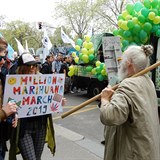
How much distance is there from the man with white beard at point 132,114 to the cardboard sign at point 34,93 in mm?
1100

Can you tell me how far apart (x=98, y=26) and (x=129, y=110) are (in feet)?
108

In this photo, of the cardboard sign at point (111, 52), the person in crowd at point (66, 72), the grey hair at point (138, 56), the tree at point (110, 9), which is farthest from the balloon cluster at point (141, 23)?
the tree at point (110, 9)

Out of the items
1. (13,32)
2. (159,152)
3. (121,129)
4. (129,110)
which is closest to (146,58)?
(129,110)

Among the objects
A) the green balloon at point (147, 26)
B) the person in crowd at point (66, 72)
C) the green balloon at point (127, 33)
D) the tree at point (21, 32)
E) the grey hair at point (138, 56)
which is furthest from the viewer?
the tree at point (21, 32)

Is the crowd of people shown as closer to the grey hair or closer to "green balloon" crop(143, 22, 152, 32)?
the grey hair

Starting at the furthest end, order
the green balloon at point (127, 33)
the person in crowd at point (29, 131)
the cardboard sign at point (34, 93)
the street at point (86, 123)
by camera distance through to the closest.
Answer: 1. the green balloon at point (127, 33)
2. the street at point (86, 123)
3. the person in crowd at point (29, 131)
4. the cardboard sign at point (34, 93)

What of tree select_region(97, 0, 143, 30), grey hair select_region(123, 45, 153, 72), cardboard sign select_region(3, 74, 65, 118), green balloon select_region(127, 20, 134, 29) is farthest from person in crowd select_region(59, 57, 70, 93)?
tree select_region(97, 0, 143, 30)

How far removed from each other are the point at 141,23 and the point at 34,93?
515 centimetres

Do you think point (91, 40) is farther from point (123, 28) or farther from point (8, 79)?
point (8, 79)

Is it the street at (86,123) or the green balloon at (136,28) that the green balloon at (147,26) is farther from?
the street at (86,123)

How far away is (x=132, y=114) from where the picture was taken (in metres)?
1.95

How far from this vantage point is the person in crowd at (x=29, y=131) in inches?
120

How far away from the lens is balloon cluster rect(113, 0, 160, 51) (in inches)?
288

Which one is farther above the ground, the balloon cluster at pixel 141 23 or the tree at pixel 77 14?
the tree at pixel 77 14
